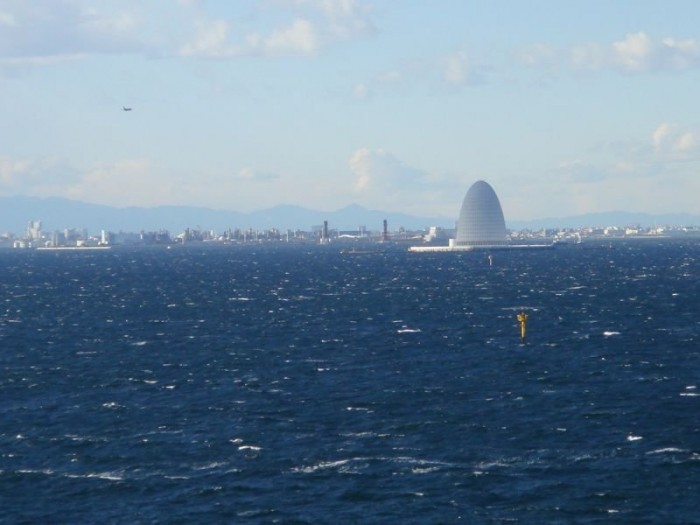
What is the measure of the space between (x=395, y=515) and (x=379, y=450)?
402 inches

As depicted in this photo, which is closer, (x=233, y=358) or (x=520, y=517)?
(x=520, y=517)

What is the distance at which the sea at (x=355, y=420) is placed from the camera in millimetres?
48625

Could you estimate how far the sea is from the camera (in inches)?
1914

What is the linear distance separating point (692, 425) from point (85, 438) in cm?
2865

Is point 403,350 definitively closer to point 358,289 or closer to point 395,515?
point 395,515

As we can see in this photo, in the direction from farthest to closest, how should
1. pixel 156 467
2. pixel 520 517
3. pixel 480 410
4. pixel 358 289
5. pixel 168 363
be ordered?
pixel 358 289
pixel 168 363
pixel 480 410
pixel 156 467
pixel 520 517

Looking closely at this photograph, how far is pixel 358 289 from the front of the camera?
17662 centimetres

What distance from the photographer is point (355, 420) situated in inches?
2527

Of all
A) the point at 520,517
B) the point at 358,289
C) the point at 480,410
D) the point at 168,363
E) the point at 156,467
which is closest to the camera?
the point at 520,517

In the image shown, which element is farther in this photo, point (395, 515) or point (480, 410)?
point (480, 410)

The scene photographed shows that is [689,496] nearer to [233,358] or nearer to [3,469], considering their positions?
[3,469]

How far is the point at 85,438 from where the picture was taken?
60906 mm

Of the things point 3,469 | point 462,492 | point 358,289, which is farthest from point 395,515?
point 358,289

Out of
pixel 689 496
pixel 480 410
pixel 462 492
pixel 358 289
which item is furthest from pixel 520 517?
pixel 358 289
